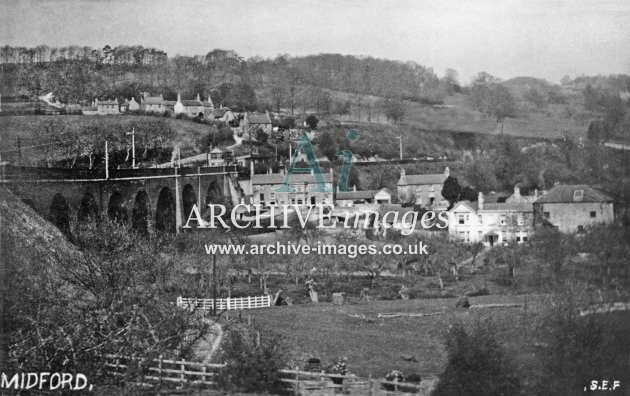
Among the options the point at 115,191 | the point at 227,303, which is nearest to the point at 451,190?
the point at 227,303

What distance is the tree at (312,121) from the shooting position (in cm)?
1284

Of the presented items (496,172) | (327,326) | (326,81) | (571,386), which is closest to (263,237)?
(327,326)

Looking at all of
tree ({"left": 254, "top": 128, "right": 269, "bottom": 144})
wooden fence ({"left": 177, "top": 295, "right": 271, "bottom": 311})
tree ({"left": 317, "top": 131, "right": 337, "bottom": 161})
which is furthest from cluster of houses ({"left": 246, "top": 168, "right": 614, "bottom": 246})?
wooden fence ({"left": 177, "top": 295, "right": 271, "bottom": 311})

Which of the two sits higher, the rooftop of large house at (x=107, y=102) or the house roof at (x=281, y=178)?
the rooftop of large house at (x=107, y=102)

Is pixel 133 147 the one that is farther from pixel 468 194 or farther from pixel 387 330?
pixel 468 194

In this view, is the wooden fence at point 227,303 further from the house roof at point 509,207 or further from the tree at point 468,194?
the house roof at point 509,207

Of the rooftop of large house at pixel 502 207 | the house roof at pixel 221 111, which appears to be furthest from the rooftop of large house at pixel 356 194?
the house roof at pixel 221 111

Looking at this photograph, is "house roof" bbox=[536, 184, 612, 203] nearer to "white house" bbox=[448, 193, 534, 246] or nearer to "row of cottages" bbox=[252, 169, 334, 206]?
"white house" bbox=[448, 193, 534, 246]

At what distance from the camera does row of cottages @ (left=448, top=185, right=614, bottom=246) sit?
38.1 ft

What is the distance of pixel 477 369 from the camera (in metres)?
10.3

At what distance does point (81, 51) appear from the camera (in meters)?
12.8

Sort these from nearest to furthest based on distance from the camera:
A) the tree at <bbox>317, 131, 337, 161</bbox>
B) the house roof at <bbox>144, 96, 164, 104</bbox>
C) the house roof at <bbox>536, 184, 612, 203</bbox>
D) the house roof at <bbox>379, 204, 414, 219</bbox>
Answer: the house roof at <bbox>536, 184, 612, 203</bbox> → the house roof at <bbox>379, 204, 414, 219</bbox> → the tree at <bbox>317, 131, 337, 161</bbox> → the house roof at <bbox>144, 96, 164, 104</bbox>

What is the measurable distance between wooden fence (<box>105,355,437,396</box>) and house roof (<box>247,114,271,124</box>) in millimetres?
3875

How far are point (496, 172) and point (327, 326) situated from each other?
3156mm
